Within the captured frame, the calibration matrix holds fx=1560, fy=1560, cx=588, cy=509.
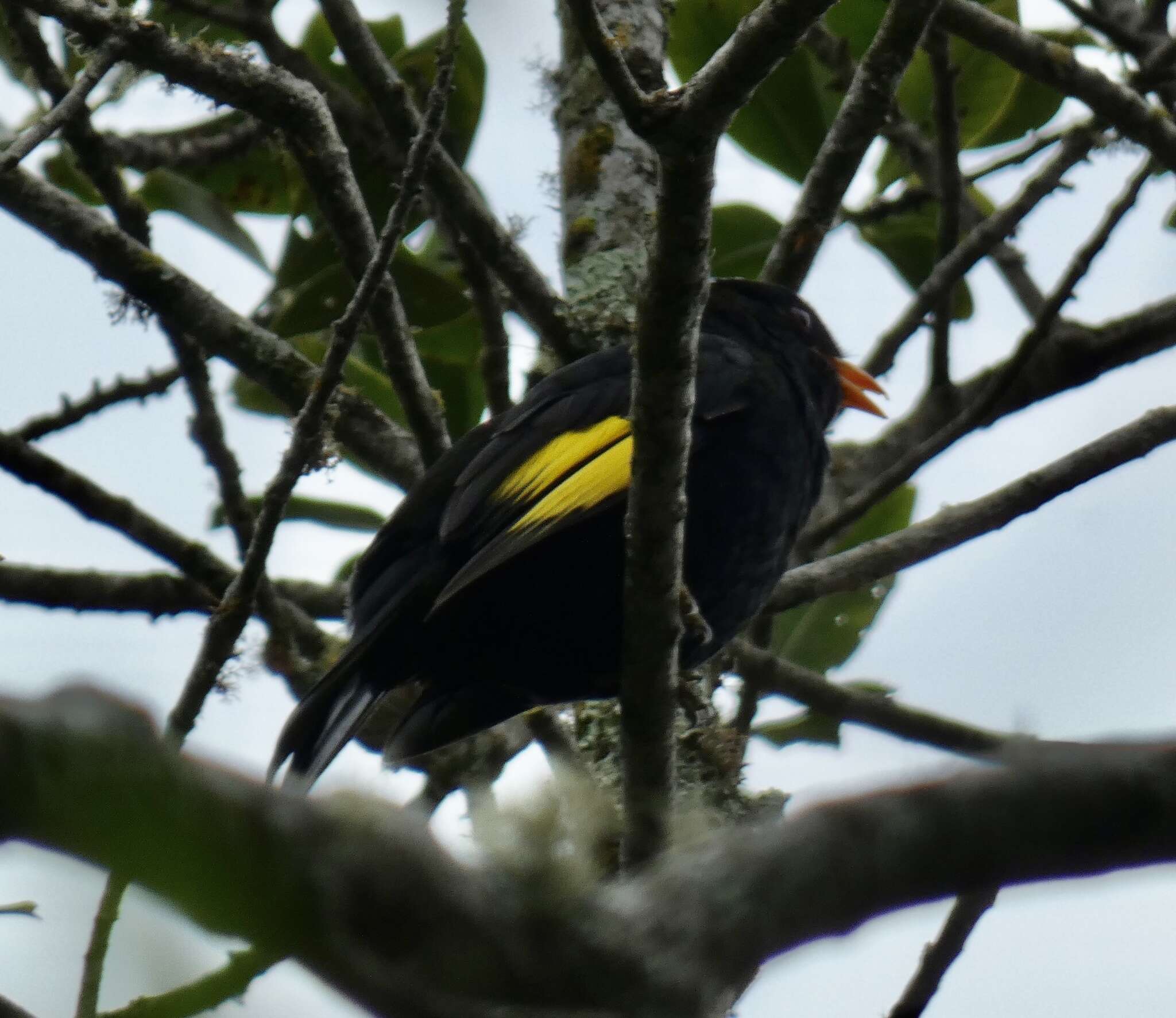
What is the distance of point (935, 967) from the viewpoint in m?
2.33

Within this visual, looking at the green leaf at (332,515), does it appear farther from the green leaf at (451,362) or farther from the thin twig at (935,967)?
the thin twig at (935,967)

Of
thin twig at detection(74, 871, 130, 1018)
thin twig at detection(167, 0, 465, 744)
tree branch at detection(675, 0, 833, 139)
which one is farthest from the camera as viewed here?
thin twig at detection(167, 0, 465, 744)

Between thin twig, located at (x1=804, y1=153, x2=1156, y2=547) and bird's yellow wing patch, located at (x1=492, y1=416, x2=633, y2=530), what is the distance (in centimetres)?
87

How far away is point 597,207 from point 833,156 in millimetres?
733

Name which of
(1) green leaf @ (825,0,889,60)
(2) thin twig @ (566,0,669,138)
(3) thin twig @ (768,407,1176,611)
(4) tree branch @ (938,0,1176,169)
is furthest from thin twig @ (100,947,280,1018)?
(1) green leaf @ (825,0,889,60)

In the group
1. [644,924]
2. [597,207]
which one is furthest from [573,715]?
[644,924]

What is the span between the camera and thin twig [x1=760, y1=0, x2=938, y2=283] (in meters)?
3.21

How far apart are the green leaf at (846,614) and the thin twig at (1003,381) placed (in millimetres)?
531

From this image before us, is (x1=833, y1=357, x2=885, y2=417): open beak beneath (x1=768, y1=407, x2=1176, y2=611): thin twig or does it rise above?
above

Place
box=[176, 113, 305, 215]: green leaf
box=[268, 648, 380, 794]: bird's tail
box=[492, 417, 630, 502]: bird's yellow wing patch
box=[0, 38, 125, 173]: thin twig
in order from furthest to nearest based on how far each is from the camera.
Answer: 1. box=[176, 113, 305, 215]: green leaf
2. box=[492, 417, 630, 502]: bird's yellow wing patch
3. box=[268, 648, 380, 794]: bird's tail
4. box=[0, 38, 125, 173]: thin twig

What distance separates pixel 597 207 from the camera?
4.07 metres

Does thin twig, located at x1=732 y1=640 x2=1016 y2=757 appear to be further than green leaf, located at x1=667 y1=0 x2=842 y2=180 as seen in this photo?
No

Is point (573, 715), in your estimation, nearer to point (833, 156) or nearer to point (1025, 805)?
point (833, 156)

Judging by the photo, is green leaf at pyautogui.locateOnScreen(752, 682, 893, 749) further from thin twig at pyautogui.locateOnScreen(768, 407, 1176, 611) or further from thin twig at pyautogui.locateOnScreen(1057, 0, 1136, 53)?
thin twig at pyautogui.locateOnScreen(1057, 0, 1136, 53)
